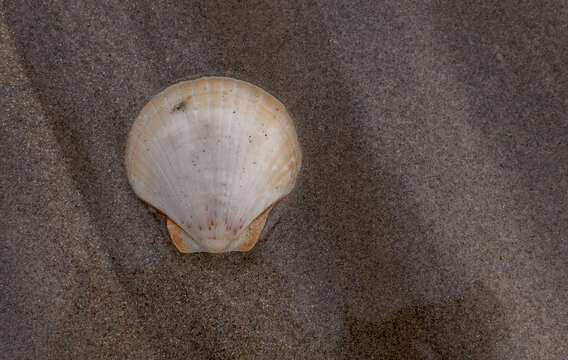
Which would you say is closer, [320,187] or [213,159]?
[213,159]

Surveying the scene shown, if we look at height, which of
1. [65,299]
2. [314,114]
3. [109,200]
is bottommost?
[65,299]

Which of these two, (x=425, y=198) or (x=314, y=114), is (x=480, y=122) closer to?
(x=425, y=198)

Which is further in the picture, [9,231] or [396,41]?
[396,41]

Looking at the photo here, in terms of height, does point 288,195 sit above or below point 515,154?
below

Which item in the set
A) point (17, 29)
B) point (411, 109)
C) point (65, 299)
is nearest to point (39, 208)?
point (65, 299)
